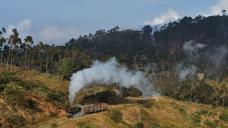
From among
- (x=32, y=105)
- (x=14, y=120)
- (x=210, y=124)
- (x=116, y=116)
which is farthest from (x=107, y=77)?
(x=14, y=120)

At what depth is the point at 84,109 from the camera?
108250 mm

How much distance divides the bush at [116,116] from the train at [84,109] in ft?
14.1

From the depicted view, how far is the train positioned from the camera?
107750 mm

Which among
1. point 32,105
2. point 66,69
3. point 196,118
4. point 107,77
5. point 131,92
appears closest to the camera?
point 32,105

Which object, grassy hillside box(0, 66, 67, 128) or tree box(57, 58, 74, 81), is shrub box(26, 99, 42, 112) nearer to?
grassy hillside box(0, 66, 67, 128)

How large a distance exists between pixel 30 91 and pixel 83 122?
95.9ft

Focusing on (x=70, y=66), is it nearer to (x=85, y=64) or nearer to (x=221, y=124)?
(x=85, y=64)

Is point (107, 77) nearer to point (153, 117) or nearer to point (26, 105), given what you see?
point (153, 117)

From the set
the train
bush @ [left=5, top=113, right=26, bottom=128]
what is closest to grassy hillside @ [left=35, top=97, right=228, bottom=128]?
the train

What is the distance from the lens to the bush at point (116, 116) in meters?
105

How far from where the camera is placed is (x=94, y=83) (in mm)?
127375

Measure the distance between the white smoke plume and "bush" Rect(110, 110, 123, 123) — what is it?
13482 millimetres

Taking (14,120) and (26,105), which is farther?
(26,105)

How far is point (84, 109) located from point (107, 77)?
39.4 m
